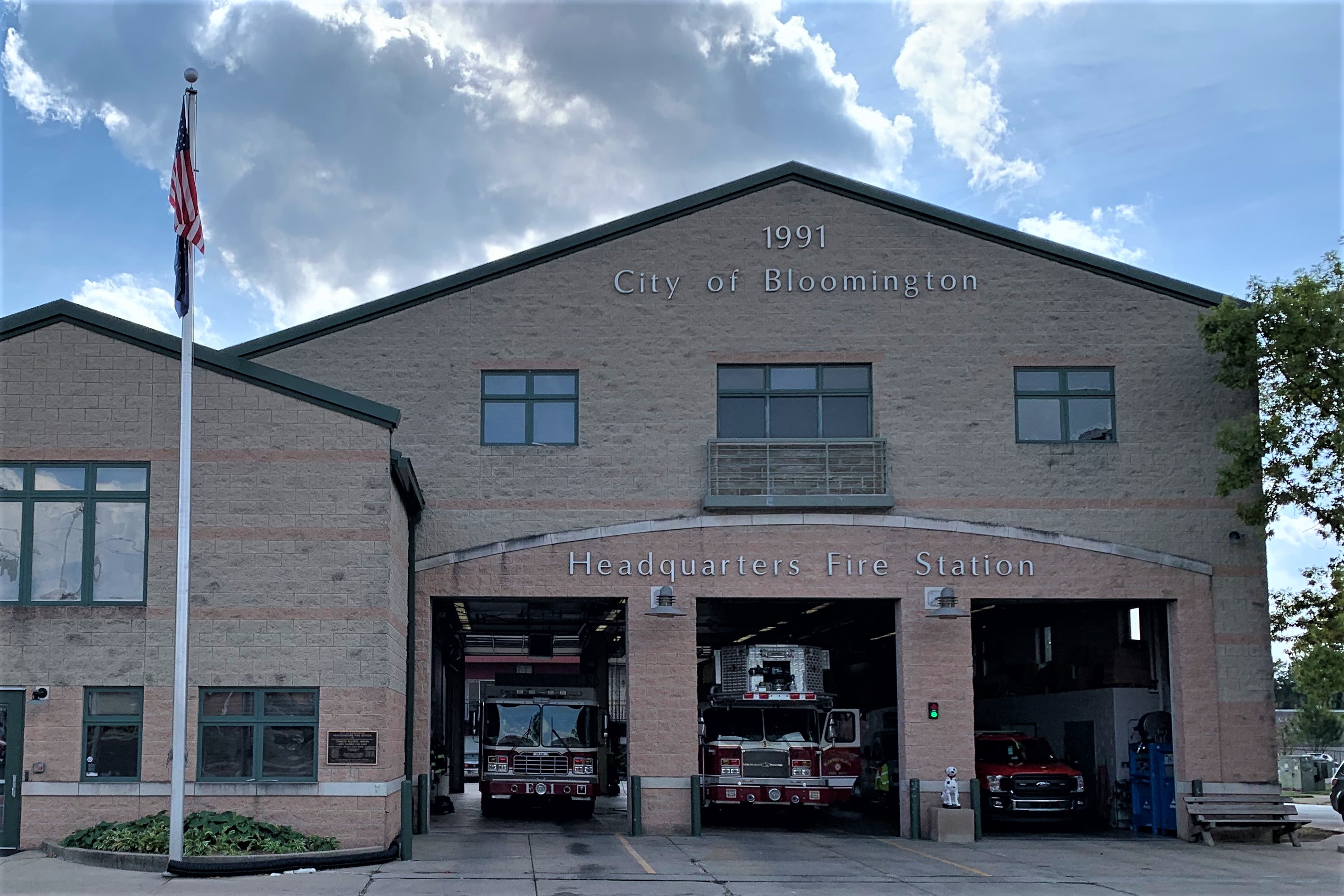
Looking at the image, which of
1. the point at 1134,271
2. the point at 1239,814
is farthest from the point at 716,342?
the point at 1239,814

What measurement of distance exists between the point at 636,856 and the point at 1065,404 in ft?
40.0

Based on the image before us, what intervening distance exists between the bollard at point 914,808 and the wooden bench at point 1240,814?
16.6ft

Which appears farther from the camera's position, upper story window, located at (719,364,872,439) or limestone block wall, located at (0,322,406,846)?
upper story window, located at (719,364,872,439)

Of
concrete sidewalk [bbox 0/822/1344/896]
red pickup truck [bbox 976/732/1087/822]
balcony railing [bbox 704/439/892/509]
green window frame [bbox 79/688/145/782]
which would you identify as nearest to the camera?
concrete sidewalk [bbox 0/822/1344/896]

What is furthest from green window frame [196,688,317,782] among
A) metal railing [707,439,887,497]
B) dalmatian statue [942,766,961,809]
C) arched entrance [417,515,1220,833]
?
dalmatian statue [942,766,961,809]

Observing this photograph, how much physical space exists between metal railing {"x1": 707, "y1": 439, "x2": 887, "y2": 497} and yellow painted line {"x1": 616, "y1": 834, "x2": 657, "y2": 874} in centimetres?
→ 655

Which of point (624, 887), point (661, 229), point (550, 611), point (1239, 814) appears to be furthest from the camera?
point (550, 611)

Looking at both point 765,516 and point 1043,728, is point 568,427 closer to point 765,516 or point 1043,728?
point 765,516

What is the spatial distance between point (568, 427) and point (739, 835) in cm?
829

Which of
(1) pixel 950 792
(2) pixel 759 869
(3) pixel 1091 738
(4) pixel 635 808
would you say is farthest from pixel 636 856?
(3) pixel 1091 738

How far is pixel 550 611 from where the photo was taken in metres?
32.8

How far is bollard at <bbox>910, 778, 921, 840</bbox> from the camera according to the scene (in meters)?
26.1

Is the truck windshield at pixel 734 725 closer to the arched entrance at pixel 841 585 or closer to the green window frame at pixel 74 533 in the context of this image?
the arched entrance at pixel 841 585

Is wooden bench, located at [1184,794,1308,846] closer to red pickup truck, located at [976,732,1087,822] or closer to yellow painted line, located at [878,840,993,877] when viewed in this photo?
red pickup truck, located at [976,732,1087,822]
